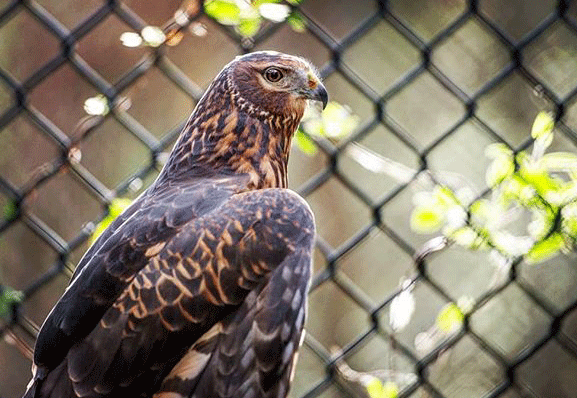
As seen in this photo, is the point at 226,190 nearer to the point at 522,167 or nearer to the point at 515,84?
the point at 522,167

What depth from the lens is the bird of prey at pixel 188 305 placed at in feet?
8.31

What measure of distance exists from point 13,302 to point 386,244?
226 centimetres

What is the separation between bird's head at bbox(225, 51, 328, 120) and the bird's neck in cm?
2

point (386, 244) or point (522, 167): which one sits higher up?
A: point (522, 167)

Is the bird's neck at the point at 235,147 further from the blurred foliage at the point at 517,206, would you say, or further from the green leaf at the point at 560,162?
the green leaf at the point at 560,162

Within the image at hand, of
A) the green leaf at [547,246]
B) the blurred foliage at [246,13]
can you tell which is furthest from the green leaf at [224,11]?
the green leaf at [547,246]

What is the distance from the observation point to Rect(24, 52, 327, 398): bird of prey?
2.53m

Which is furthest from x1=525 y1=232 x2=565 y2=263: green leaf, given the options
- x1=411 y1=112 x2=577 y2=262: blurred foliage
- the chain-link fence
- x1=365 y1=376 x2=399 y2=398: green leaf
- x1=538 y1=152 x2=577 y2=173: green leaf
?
the chain-link fence

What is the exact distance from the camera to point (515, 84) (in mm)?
5086

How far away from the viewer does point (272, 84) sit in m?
2.97

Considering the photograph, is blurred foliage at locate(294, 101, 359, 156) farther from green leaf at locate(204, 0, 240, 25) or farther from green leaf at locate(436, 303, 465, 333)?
green leaf at locate(436, 303, 465, 333)

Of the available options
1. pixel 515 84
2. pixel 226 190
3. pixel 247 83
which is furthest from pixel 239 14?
pixel 515 84

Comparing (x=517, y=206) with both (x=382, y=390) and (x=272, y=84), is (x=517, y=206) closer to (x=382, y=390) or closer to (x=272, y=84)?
(x=382, y=390)

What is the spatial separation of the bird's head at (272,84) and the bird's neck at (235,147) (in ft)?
0.06
